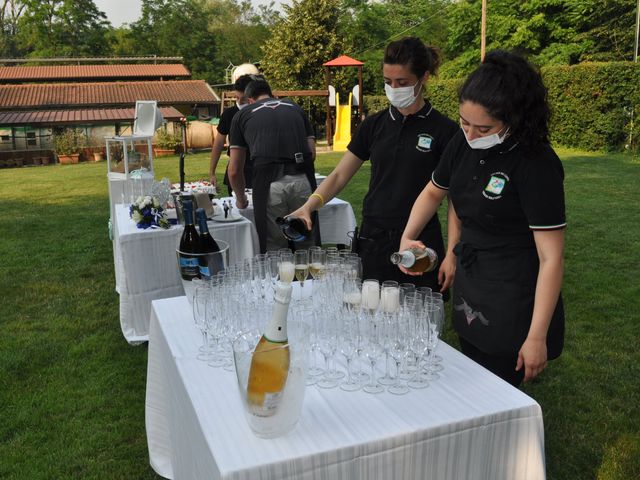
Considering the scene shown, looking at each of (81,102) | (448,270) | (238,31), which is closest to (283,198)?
(448,270)

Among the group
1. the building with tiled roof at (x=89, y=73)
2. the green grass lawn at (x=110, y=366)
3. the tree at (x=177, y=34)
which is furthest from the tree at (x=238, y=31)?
the green grass lawn at (x=110, y=366)

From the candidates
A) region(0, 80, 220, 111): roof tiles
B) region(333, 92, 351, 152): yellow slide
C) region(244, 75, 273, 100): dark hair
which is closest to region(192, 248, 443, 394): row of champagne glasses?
region(244, 75, 273, 100): dark hair

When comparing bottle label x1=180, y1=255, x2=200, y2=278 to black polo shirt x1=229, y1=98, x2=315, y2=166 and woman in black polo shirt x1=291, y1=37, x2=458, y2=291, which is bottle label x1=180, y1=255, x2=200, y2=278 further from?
black polo shirt x1=229, y1=98, x2=315, y2=166

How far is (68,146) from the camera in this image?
2003 cm

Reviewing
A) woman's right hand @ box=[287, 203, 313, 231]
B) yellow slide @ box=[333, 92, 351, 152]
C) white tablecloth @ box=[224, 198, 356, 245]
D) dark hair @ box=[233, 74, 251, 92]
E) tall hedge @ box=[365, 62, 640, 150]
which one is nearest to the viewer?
woman's right hand @ box=[287, 203, 313, 231]

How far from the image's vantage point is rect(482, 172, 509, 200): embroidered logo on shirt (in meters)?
1.76

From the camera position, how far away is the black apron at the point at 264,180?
13.9ft

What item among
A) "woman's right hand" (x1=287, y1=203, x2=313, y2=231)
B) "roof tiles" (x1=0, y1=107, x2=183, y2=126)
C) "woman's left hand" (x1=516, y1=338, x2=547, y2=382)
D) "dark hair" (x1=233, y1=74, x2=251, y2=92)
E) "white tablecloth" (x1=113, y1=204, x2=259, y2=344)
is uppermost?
"roof tiles" (x1=0, y1=107, x2=183, y2=126)

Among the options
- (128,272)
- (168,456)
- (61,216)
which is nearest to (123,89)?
(61,216)

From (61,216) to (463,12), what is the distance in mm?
23745

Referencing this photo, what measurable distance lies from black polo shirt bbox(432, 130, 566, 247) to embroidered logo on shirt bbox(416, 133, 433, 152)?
2.32 ft

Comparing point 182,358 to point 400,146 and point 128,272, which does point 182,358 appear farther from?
point 128,272

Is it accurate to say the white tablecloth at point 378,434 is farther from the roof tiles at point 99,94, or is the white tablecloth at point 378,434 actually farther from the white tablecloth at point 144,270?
the roof tiles at point 99,94

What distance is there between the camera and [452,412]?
1.40 metres
